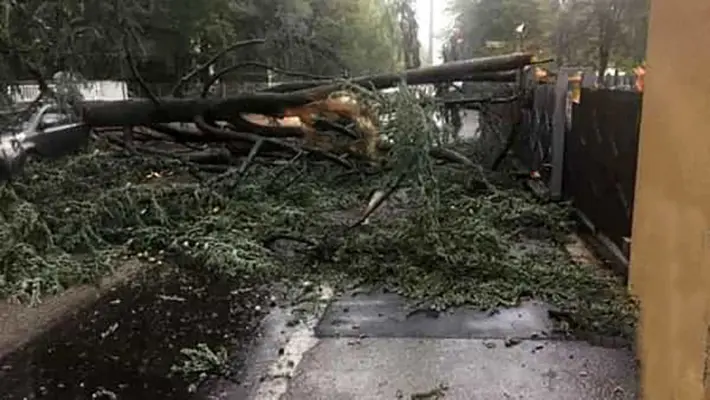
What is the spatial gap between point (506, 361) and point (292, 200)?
4.81 m

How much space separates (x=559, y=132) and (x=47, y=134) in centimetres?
651

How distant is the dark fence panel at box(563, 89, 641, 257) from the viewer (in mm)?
5605

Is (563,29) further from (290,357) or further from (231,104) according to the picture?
(290,357)

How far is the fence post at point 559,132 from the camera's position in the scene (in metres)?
8.05

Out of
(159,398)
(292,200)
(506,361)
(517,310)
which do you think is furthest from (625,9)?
(159,398)

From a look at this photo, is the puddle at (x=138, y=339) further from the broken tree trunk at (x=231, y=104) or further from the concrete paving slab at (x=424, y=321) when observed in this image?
the broken tree trunk at (x=231, y=104)

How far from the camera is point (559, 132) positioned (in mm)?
8203

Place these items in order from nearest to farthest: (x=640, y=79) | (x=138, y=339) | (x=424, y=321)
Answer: (x=138, y=339), (x=424, y=321), (x=640, y=79)

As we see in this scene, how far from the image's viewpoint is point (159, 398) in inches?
139

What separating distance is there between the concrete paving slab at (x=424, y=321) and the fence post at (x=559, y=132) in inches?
144

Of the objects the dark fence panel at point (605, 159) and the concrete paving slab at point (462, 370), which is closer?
the concrete paving slab at point (462, 370)

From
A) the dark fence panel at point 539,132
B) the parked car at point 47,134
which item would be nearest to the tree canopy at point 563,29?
the dark fence panel at point 539,132

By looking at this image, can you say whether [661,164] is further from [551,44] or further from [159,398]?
[551,44]

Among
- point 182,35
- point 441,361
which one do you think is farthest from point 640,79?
point 182,35
